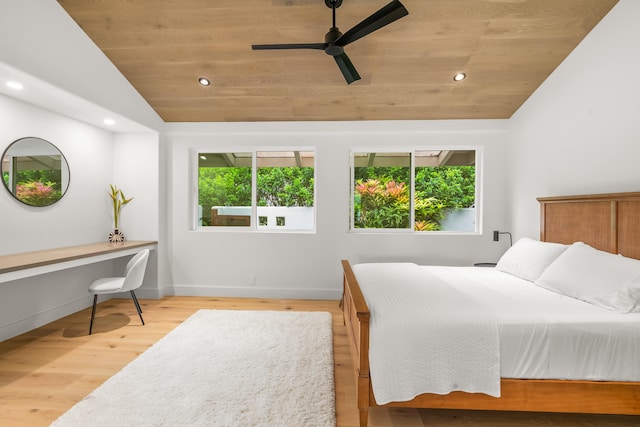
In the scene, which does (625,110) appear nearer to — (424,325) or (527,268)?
(527,268)

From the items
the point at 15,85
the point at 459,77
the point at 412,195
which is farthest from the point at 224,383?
the point at 459,77

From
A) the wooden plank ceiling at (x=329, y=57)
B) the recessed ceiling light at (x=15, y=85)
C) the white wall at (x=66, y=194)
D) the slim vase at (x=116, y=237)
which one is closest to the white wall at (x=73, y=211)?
the white wall at (x=66, y=194)

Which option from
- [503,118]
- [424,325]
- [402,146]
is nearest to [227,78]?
[402,146]

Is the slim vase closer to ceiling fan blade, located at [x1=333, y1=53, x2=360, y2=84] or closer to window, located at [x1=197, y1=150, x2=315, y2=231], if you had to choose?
window, located at [x1=197, y1=150, x2=315, y2=231]

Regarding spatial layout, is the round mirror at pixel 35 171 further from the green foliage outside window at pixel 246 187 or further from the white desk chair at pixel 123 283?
the green foliage outside window at pixel 246 187

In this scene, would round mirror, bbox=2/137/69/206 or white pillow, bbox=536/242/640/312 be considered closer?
white pillow, bbox=536/242/640/312

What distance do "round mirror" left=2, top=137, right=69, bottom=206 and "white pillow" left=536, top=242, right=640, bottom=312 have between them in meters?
4.65

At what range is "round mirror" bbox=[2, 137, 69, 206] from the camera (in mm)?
2799

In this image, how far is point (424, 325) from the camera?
1622mm

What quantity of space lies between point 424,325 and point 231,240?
2981mm

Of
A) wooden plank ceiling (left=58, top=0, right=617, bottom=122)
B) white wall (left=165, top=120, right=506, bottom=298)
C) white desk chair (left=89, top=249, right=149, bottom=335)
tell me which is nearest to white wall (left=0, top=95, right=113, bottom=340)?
white desk chair (left=89, top=249, right=149, bottom=335)

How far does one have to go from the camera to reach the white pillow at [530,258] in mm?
2496

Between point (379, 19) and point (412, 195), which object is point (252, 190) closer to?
point (412, 195)

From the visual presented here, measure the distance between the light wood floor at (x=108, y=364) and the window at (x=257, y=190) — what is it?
1.07 m
